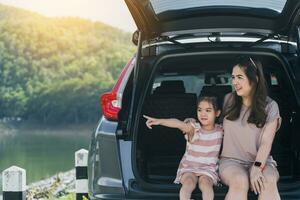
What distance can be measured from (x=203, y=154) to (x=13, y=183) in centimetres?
185

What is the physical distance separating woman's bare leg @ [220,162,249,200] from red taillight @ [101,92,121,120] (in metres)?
0.79

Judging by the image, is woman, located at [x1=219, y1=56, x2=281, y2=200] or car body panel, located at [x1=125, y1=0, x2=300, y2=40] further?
car body panel, located at [x1=125, y1=0, x2=300, y2=40]

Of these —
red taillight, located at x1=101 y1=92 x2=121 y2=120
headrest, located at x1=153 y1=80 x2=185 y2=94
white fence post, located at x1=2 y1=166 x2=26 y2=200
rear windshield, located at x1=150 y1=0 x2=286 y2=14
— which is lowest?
white fence post, located at x1=2 y1=166 x2=26 y2=200

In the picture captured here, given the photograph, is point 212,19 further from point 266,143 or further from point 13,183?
point 13,183

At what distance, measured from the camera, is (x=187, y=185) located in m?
3.38

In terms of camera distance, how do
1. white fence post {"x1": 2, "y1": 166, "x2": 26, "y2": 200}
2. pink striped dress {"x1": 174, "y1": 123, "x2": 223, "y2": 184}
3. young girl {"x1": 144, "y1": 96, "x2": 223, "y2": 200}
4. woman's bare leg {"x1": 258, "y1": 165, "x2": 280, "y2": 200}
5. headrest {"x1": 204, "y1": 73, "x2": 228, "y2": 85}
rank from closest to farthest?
woman's bare leg {"x1": 258, "y1": 165, "x2": 280, "y2": 200}, young girl {"x1": 144, "y1": 96, "x2": 223, "y2": 200}, pink striped dress {"x1": 174, "y1": 123, "x2": 223, "y2": 184}, white fence post {"x1": 2, "y1": 166, "x2": 26, "y2": 200}, headrest {"x1": 204, "y1": 73, "x2": 228, "y2": 85}

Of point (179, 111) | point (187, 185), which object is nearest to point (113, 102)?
point (179, 111)

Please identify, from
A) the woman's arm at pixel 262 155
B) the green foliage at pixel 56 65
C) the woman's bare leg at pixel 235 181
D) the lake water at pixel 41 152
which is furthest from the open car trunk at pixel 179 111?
the green foliage at pixel 56 65

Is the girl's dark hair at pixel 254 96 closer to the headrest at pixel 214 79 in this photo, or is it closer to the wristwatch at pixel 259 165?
the wristwatch at pixel 259 165

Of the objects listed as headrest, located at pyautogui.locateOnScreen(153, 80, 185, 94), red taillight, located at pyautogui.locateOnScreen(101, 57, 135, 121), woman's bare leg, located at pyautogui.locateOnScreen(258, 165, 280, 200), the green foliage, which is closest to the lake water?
headrest, located at pyautogui.locateOnScreen(153, 80, 185, 94)

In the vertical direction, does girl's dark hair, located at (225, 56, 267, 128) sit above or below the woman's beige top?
above

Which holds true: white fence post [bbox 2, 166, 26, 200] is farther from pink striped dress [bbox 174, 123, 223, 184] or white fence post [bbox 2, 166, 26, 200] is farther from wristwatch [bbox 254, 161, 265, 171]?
wristwatch [bbox 254, 161, 265, 171]

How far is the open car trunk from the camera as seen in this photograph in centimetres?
383

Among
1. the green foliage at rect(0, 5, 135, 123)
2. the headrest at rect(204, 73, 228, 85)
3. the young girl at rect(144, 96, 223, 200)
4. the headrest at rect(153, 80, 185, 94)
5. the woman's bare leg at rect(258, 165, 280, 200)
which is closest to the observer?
the woman's bare leg at rect(258, 165, 280, 200)
